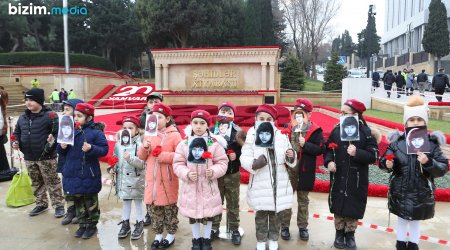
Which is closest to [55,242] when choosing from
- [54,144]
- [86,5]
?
[54,144]

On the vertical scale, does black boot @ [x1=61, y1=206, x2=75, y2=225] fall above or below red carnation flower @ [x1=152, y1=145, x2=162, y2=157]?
below

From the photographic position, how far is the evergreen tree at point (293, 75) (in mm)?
29422

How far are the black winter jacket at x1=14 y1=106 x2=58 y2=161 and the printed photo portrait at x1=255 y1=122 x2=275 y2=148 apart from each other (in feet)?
10.8

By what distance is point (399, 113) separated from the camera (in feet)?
48.8

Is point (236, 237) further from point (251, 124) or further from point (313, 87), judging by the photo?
point (313, 87)

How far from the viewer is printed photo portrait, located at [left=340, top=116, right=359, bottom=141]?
4238mm

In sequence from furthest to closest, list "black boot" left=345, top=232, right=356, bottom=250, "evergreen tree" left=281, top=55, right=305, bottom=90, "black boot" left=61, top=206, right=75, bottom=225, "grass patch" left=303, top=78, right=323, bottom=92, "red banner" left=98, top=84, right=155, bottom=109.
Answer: "grass patch" left=303, top=78, right=323, bottom=92
"evergreen tree" left=281, top=55, right=305, bottom=90
"red banner" left=98, top=84, right=155, bottom=109
"black boot" left=61, top=206, right=75, bottom=225
"black boot" left=345, top=232, right=356, bottom=250

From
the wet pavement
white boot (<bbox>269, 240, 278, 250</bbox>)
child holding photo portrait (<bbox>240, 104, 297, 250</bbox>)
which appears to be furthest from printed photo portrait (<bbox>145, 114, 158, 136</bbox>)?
white boot (<bbox>269, 240, 278, 250</bbox>)

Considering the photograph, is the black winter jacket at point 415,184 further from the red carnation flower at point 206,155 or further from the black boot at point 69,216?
the black boot at point 69,216

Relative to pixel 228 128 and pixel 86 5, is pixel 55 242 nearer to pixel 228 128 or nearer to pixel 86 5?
pixel 228 128

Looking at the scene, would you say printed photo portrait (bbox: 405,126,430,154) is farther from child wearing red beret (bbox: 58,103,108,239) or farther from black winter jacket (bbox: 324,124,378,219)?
child wearing red beret (bbox: 58,103,108,239)

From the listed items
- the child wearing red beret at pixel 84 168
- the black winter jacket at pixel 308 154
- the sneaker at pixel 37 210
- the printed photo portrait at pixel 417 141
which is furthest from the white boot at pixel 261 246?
the sneaker at pixel 37 210

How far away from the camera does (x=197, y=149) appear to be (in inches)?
160

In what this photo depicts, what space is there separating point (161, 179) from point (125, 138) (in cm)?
73
